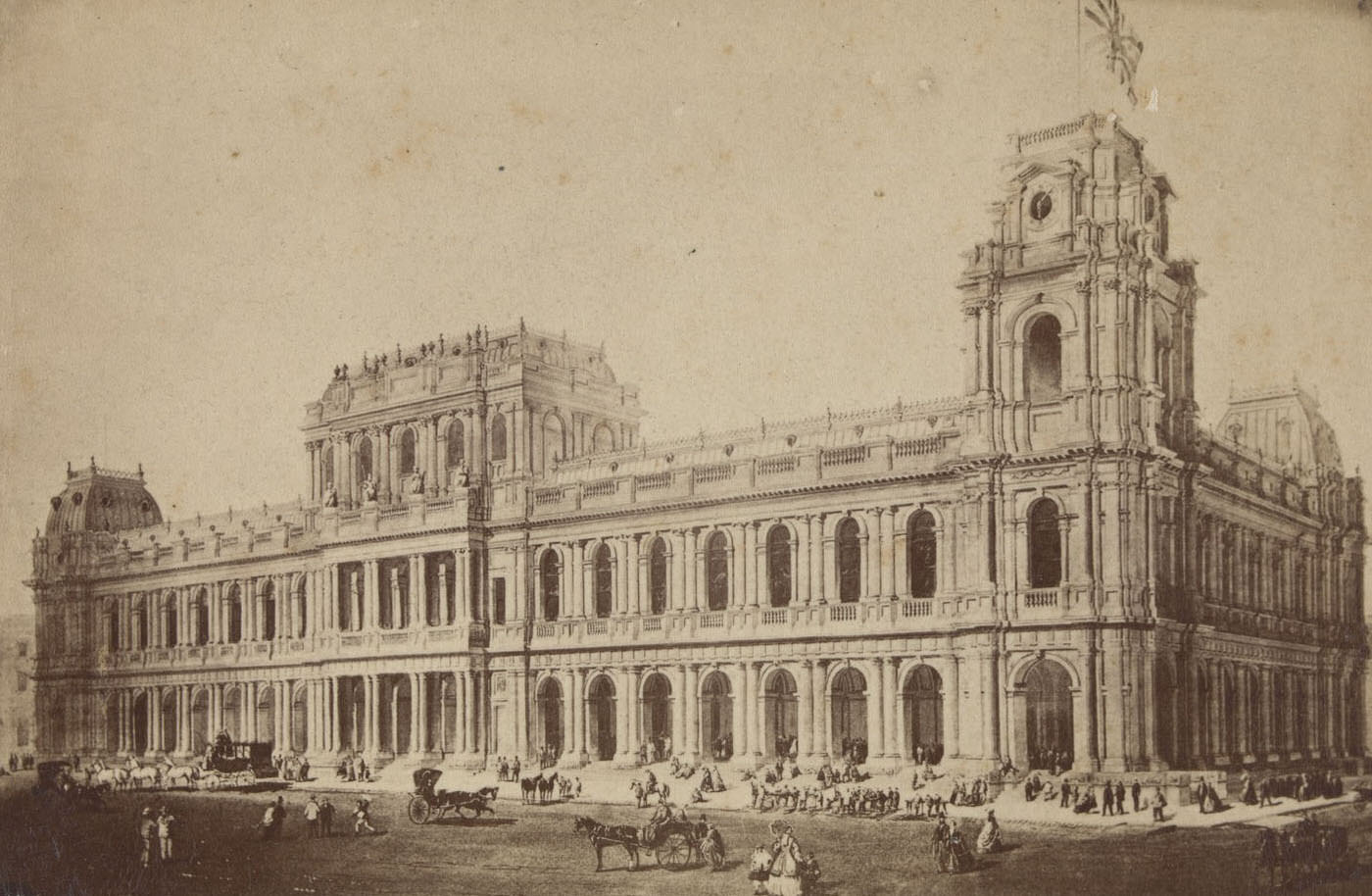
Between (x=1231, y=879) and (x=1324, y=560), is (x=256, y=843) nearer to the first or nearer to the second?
(x=1231, y=879)

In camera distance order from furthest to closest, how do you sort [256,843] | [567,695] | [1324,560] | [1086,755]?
[567,695] < [1324,560] < [1086,755] < [256,843]

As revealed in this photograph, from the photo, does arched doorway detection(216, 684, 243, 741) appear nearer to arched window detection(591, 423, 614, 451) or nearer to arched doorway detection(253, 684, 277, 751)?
arched doorway detection(253, 684, 277, 751)

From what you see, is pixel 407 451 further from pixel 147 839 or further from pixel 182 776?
pixel 147 839

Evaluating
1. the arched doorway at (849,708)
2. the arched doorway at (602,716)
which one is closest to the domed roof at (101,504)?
the arched doorway at (602,716)

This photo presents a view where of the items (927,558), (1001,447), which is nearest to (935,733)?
(927,558)

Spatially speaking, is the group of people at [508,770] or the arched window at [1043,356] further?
the group of people at [508,770]

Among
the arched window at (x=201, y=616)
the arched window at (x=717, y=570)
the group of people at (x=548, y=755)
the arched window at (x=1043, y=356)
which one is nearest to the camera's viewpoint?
the arched window at (x=1043, y=356)

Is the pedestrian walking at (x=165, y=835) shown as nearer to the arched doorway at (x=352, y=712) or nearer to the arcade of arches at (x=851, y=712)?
the arcade of arches at (x=851, y=712)
